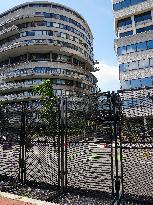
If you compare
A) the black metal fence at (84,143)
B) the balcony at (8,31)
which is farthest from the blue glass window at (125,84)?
the balcony at (8,31)

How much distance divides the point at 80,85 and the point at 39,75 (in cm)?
1094

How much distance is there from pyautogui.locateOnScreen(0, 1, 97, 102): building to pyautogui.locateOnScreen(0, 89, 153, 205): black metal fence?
152ft

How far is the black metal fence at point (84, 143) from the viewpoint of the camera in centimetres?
871

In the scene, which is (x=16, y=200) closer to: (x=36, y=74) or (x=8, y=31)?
(x=36, y=74)

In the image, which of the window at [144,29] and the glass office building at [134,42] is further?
the window at [144,29]

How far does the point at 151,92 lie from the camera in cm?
869

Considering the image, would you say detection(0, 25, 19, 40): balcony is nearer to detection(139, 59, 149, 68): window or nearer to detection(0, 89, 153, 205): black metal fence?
detection(139, 59, 149, 68): window

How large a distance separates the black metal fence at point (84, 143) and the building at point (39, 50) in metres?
46.2

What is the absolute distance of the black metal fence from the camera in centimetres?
871

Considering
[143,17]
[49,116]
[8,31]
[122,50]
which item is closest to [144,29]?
[143,17]

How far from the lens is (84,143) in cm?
1007

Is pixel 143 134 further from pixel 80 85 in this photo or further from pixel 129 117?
pixel 80 85

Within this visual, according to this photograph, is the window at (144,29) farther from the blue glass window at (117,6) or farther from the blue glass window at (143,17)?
the blue glass window at (117,6)

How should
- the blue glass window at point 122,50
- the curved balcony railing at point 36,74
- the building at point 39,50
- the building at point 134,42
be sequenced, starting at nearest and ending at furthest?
the building at point 134,42, the blue glass window at point 122,50, the curved balcony railing at point 36,74, the building at point 39,50
